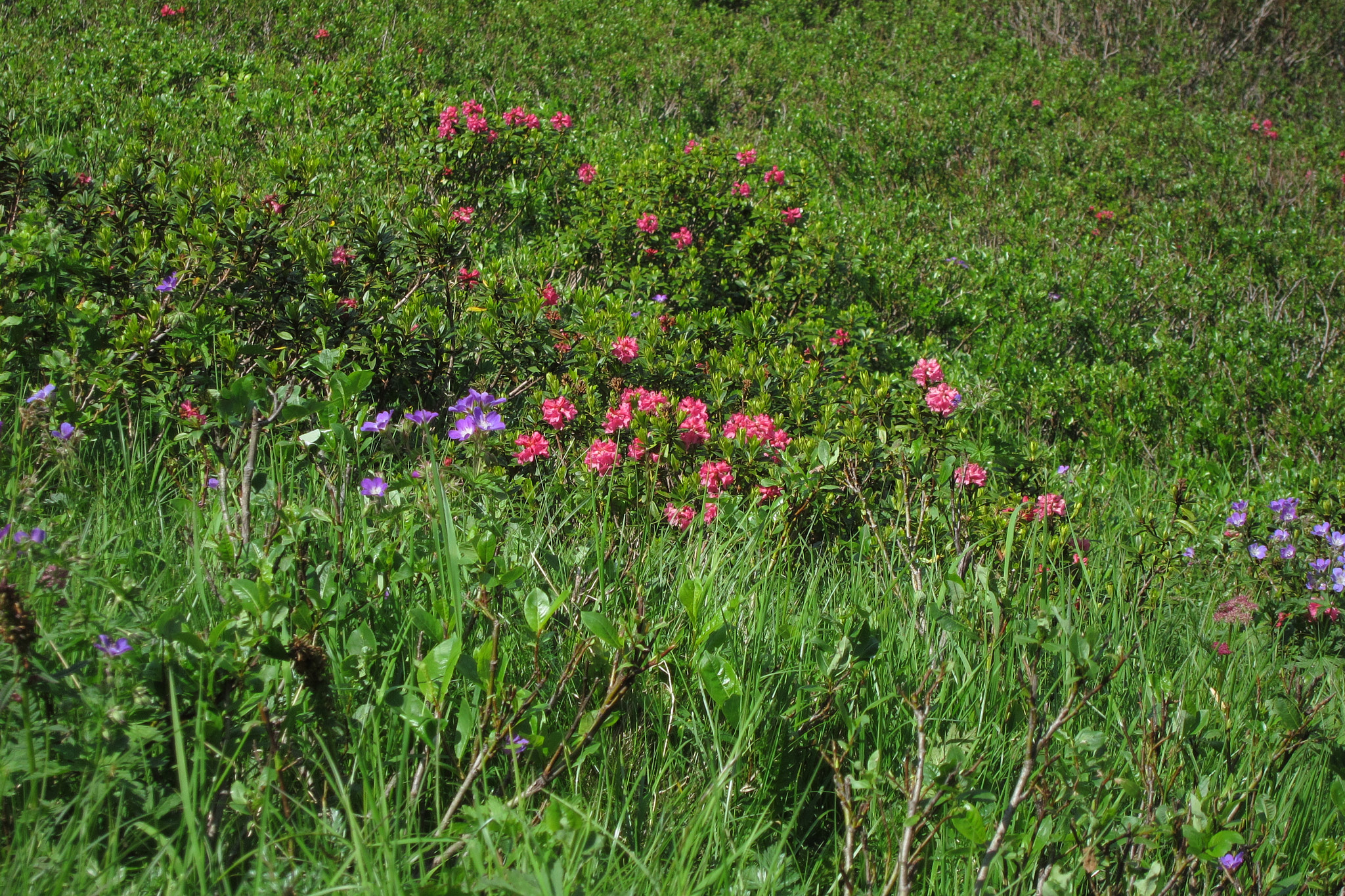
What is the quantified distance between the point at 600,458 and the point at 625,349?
0.68 meters

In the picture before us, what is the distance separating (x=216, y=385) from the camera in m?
2.62

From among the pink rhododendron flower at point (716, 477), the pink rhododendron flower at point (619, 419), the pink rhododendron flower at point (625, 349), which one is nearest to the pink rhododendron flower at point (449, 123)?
the pink rhododendron flower at point (625, 349)

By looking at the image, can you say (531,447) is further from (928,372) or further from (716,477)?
(928,372)

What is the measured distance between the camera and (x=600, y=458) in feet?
9.33

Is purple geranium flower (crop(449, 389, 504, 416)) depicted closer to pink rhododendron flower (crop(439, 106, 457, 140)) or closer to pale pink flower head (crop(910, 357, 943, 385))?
pale pink flower head (crop(910, 357, 943, 385))

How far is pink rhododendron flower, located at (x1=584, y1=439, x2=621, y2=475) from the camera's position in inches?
112

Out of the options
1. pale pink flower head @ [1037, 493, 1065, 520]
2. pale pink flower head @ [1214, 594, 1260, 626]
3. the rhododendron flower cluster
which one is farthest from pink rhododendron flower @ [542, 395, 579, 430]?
pale pink flower head @ [1214, 594, 1260, 626]

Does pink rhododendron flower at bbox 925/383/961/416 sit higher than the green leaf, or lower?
lower

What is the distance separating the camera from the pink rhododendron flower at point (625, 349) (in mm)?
3395

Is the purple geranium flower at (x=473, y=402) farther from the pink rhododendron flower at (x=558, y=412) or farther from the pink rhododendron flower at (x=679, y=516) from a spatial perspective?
the pink rhododendron flower at (x=558, y=412)

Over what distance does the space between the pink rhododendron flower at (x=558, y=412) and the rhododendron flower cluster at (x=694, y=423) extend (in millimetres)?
370

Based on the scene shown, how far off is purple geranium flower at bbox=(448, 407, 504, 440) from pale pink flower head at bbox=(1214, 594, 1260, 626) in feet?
7.57

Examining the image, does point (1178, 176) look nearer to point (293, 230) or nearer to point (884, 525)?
point (884, 525)

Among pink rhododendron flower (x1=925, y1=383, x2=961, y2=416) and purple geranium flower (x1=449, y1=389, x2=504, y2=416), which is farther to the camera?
pink rhododendron flower (x1=925, y1=383, x2=961, y2=416)
